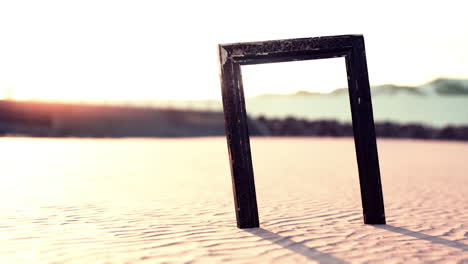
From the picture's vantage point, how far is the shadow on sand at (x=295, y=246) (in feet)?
15.0

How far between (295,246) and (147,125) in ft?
112

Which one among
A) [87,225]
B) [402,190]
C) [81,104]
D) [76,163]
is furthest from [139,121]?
[87,225]

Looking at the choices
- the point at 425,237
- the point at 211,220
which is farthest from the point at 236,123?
the point at 425,237

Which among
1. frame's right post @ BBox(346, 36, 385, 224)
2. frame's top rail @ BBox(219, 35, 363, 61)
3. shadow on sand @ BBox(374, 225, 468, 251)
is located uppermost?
frame's top rail @ BBox(219, 35, 363, 61)

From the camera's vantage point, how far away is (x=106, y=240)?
17.0 ft

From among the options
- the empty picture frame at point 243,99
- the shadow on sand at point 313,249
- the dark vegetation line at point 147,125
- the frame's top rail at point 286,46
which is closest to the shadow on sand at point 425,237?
the shadow on sand at point 313,249

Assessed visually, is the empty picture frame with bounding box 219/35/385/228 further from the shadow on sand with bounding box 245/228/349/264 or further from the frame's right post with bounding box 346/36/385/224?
the shadow on sand with bounding box 245/228/349/264

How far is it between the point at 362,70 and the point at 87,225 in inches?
Result: 137

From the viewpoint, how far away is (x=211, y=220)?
6.34 metres

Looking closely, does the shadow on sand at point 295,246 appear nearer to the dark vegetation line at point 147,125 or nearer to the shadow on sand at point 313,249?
the shadow on sand at point 313,249

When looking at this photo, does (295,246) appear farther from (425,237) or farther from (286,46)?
(286,46)

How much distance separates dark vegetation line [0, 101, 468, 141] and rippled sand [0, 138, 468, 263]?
78.4 ft

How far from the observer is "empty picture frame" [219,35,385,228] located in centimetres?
573

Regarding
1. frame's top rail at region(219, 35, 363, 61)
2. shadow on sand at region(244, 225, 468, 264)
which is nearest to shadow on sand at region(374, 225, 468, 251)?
shadow on sand at region(244, 225, 468, 264)
